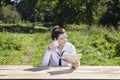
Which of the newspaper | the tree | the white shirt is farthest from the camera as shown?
the tree

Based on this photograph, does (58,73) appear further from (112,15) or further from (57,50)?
(112,15)

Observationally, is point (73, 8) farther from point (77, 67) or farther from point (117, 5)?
point (77, 67)

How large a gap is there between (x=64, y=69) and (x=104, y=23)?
38.9 meters

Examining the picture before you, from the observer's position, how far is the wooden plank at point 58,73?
4.53 m

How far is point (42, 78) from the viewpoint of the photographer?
443cm

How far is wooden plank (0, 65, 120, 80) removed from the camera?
453 cm

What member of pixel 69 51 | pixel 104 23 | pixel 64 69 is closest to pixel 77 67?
pixel 64 69

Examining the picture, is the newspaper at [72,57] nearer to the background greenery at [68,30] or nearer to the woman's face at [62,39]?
the woman's face at [62,39]

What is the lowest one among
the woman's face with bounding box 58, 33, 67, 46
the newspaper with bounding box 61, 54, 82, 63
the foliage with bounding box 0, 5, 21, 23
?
the foliage with bounding box 0, 5, 21, 23

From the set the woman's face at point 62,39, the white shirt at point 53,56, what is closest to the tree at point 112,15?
the white shirt at point 53,56

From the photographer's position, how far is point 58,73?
4.76m

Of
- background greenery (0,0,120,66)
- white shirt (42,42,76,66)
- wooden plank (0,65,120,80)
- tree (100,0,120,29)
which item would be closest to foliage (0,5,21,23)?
background greenery (0,0,120,66)

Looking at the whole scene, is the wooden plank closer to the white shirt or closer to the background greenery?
the white shirt

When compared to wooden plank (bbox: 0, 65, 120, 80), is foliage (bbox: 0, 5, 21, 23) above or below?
below
